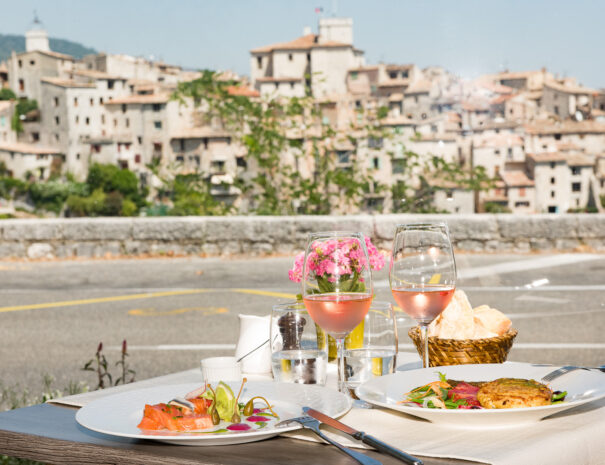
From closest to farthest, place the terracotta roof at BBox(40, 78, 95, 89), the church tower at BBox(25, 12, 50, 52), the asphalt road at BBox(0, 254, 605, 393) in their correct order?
the asphalt road at BBox(0, 254, 605, 393) → the terracotta roof at BBox(40, 78, 95, 89) → the church tower at BBox(25, 12, 50, 52)

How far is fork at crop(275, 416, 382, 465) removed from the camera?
1.12m

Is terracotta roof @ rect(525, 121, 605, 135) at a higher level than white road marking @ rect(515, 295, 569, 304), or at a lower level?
higher

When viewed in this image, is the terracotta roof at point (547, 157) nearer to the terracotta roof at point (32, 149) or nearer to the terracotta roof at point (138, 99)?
the terracotta roof at point (138, 99)

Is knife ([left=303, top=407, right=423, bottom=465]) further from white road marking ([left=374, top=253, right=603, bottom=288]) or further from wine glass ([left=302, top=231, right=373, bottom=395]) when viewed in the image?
white road marking ([left=374, top=253, right=603, bottom=288])

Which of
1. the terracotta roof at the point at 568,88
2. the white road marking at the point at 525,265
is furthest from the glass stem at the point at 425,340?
the terracotta roof at the point at 568,88

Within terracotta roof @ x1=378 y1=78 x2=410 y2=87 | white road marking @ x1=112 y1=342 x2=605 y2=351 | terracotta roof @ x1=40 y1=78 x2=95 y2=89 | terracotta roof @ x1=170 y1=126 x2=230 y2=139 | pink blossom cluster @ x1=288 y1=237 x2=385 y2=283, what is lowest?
white road marking @ x1=112 y1=342 x2=605 y2=351

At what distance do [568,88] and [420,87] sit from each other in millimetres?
17375

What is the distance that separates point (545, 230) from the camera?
10.4 meters

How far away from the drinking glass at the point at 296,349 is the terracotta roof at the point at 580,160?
8539 cm

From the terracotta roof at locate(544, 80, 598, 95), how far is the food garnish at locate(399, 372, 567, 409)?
95629mm

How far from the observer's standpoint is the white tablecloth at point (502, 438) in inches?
46.5

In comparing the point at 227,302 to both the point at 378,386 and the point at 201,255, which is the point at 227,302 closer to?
the point at 201,255

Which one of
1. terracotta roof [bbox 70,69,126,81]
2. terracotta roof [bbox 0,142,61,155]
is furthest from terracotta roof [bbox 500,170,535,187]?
terracotta roof [bbox 0,142,61,155]

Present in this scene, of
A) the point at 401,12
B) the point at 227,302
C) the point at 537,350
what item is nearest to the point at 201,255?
the point at 227,302
